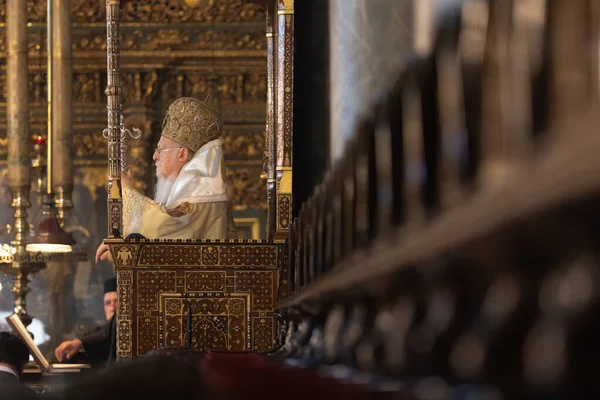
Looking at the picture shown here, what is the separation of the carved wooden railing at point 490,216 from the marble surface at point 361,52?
3.05m

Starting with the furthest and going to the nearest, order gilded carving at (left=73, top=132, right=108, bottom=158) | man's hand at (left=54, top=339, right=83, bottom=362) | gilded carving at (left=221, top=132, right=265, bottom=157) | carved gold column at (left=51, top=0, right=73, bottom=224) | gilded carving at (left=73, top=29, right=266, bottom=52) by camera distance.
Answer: gilded carving at (left=73, top=132, right=108, bottom=158), gilded carving at (left=73, top=29, right=266, bottom=52), gilded carving at (left=221, top=132, right=265, bottom=157), carved gold column at (left=51, top=0, right=73, bottom=224), man's hand at (left=54, top=339, right=83, bottom=362)

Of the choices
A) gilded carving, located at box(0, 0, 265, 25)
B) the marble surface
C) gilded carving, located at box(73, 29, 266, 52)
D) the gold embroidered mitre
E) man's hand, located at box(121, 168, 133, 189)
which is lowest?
man's hand, located at box(121, 168, 133, 189)

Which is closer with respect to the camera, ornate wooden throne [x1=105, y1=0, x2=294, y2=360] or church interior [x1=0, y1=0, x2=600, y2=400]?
church interior [x1=0, y1=0, x2=600, y2=400]

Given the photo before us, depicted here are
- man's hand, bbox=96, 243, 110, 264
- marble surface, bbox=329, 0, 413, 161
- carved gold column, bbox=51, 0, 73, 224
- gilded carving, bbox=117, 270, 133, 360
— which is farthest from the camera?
carved gold column, bbox=51, 0, 73, 224

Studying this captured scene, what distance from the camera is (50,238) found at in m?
9.98

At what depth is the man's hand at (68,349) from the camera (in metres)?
9.58

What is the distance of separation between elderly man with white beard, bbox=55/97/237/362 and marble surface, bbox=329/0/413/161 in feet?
3.40

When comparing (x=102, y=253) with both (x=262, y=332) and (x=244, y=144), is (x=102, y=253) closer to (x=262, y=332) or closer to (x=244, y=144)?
(x=262, y=332)

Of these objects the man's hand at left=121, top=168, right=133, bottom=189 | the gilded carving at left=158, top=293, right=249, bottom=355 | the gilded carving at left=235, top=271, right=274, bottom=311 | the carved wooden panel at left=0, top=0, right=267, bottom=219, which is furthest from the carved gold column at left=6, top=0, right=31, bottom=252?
the gilded carving at left=235, top=271, right=274, bottom=311

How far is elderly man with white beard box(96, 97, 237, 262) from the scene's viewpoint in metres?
7.35

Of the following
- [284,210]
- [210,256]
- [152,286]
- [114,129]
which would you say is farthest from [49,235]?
[284,210]

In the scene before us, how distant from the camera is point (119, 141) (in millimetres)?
7539

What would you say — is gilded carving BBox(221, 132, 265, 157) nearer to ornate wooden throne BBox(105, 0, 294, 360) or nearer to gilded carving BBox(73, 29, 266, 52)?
gilded carving BBox(73, 29, 266, 52)

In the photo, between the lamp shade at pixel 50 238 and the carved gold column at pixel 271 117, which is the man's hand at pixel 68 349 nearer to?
the lamp shade at pixel 50 238
